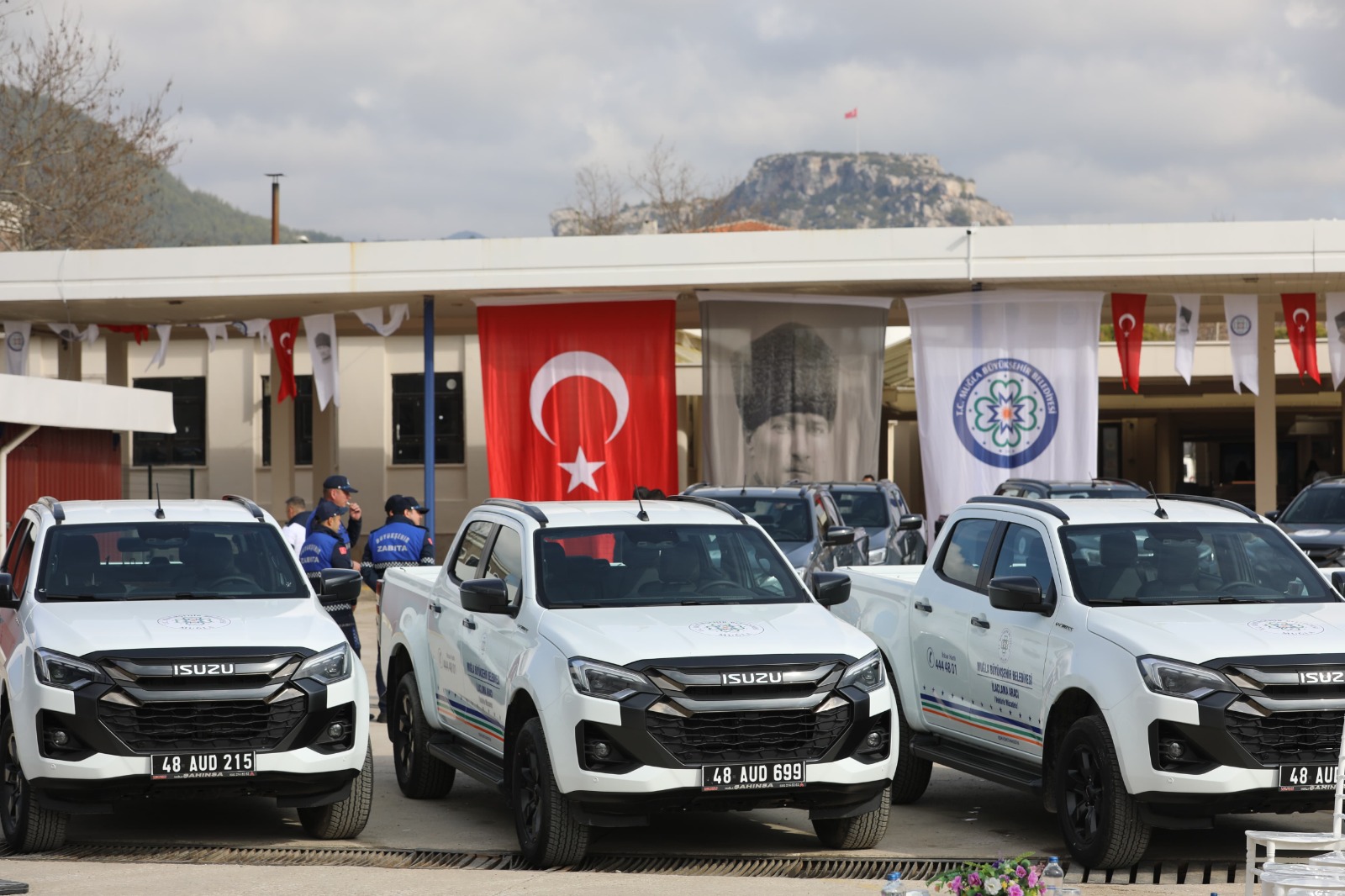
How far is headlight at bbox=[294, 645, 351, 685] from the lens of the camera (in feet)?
26.8

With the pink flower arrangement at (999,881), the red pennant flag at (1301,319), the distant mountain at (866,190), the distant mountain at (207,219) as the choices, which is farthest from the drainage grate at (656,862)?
the distant mountain at (866,190)

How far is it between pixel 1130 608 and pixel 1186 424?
4412 cm

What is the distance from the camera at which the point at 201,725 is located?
7.95 m

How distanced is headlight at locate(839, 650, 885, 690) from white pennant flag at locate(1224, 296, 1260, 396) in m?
16.9

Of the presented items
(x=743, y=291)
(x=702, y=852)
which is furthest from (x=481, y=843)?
(x=743, y=291)

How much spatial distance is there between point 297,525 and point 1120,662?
9192 mm

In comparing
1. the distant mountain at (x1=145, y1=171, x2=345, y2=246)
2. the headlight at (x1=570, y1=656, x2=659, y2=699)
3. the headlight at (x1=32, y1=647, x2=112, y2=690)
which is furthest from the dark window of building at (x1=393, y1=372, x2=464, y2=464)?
the distant mountain at (x1=145, y1=171, x2=345, y2=246)

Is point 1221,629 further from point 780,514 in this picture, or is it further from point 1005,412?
point 1005,412

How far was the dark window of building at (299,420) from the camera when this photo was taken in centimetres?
4253

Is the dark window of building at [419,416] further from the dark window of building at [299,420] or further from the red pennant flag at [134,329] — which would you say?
the red pennant flag at [134,329]

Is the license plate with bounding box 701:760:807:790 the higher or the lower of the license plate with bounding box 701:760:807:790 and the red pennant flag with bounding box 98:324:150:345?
the lower

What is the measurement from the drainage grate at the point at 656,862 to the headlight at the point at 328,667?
36.0 inches

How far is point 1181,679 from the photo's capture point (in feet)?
24.2

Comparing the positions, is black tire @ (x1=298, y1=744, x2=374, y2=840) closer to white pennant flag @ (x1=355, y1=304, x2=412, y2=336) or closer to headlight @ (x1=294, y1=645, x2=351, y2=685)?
headlight @ (x1=294, y1=645, x2=351, y2=685)
